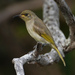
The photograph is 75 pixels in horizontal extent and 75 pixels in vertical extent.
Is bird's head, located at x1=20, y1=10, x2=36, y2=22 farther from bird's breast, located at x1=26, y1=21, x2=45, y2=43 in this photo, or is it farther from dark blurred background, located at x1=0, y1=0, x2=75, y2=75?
dark blurred background, located at x1=0, y1=0, x2=75, y2=75

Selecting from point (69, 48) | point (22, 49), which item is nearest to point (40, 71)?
point (22, 49)

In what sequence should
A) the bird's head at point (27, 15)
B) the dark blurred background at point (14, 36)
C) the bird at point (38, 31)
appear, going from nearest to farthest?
the bird at point (38, 31), the bird's head at point (27, 15), the dark blurred background at point (14, 36)

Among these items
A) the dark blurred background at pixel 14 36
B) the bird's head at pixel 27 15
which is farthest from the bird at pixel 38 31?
the dark blurred background at pixel 14 36

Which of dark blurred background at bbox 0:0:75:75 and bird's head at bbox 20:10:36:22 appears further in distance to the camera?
dark blurred background at bbox 0:0:75:75

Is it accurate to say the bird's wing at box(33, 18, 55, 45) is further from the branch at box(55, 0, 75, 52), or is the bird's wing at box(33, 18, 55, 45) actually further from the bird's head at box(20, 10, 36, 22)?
the branch at box(55, 0, 75, 52)

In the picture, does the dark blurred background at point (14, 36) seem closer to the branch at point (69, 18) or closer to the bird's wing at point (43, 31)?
the branch at point (69, 18)

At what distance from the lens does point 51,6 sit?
5699 millimetres

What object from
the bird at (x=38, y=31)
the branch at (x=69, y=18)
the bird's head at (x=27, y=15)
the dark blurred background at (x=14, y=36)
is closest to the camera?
the branch at (x=69, y=18)

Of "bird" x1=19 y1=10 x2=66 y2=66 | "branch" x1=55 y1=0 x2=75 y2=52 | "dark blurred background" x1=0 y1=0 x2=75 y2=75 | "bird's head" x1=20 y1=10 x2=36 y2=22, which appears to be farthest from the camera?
"dark blurred background" x1=0 y1=0 x2=75 y2=75

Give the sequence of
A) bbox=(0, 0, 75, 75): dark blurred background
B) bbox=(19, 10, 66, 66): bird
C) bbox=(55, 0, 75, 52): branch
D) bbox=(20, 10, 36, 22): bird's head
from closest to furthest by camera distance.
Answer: bbox=(55, 0, 75, 52): branch
bbox=(19, 10, 66, 66): bird
bbox=(20, 10, 36, 22): bird's head
bbox=(0, 0, 75, 75): dark blurred background

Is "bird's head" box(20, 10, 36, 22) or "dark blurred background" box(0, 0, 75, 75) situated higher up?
"bird's head" box(20, 10, 36, 22)

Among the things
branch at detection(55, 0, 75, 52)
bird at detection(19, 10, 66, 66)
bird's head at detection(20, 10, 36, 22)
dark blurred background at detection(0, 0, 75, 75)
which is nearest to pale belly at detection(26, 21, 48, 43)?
bird at detection(19, 10, 66, 66)

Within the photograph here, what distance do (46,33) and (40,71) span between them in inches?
87.0

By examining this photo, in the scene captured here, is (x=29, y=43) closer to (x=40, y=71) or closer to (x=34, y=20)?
(x=40, y=71)
